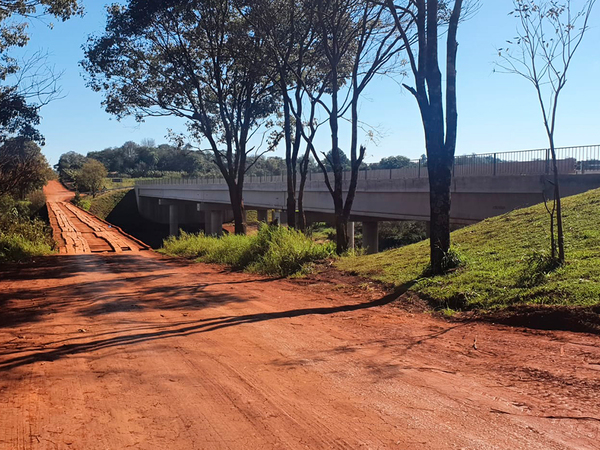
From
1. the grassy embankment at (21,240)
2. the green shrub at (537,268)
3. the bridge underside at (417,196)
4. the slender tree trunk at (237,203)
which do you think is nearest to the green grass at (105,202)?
the bridge underside at (417,196)

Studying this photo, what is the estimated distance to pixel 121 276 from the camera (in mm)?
13625

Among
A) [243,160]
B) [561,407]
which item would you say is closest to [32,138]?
[243,160]

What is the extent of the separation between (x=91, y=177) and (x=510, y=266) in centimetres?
7454

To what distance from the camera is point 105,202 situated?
73.7 metres

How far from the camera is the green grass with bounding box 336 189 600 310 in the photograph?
23.7 ft

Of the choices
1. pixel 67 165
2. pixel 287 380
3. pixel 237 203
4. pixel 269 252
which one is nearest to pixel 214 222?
pixel 237 203

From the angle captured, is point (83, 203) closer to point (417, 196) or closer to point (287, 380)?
A: point (417, 196)

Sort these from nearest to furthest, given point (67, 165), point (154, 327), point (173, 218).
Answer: point (154, 327), point (173, 218), point (67, 165)

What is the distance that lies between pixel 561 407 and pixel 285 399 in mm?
2123

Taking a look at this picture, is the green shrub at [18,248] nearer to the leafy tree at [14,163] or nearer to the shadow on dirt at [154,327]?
the leafy tree at [14,163]

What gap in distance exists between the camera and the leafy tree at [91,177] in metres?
75.2

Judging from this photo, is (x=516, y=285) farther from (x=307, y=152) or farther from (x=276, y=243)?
(x=307, y=152)

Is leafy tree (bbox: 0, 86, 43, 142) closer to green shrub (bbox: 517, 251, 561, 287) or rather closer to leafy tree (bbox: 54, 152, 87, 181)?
green shrub (bbox: 517, 251, 561, 287)

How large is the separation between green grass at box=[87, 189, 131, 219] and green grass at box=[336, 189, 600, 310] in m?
62.0
